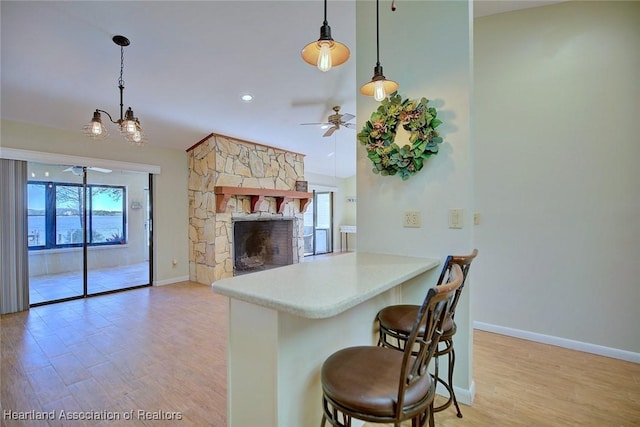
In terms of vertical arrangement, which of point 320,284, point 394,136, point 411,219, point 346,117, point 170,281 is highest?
point 346,117

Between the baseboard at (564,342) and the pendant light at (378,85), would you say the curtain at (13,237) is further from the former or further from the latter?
the baseboard at (564,342)

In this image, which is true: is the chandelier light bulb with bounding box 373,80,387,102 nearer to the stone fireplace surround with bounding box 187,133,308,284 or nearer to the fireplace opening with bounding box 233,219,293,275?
the stone fireplace surround with bounding box 187,133,308,284

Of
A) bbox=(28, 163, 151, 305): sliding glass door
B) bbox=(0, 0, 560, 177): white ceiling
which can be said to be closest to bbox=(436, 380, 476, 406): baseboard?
bbox=(0, 0, 560, 177): white ceiling

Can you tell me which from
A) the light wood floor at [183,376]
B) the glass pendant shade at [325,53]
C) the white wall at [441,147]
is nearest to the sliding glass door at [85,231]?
the light wood floor at [183,376]

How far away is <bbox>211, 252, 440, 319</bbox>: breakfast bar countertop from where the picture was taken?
103cm

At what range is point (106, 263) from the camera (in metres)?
4.71

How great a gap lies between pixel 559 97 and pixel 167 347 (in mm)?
4305

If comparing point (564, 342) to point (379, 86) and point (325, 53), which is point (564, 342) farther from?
point (325, 53)

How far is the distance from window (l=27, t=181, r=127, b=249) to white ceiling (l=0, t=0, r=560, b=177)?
35.6 inches

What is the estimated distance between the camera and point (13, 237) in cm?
361

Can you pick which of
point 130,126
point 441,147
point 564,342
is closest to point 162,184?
point 130,126

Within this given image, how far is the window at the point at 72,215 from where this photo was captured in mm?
3969

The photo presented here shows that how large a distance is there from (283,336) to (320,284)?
0.26 meters

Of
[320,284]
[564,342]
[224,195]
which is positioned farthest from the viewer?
[224,195]
